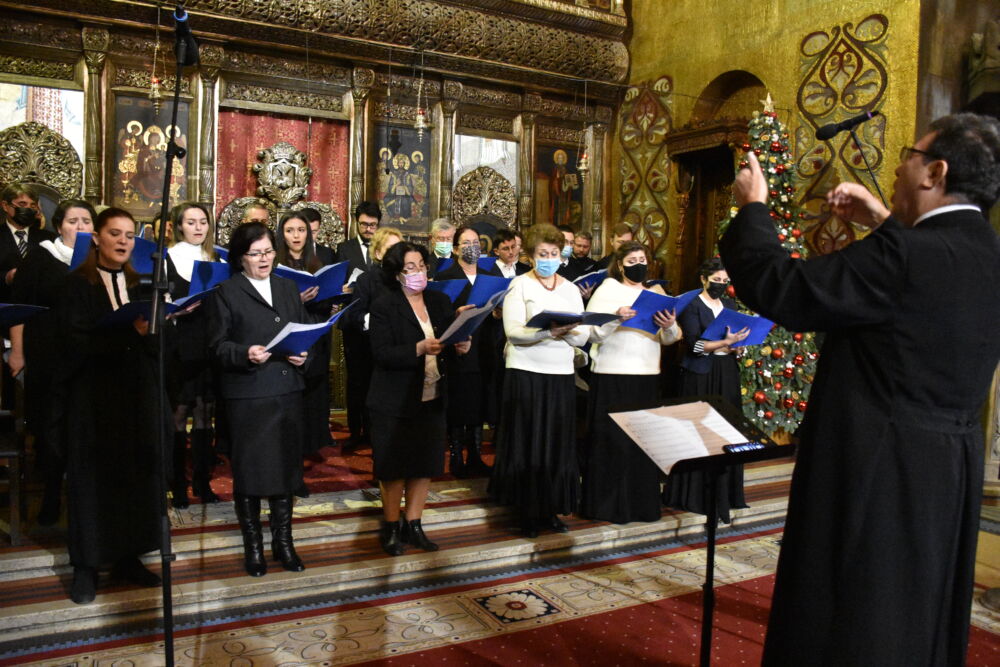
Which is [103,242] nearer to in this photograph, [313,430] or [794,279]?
[313,430]

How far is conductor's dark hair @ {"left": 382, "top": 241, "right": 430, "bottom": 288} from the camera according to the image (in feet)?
13.2

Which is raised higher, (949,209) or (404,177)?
(404,177)

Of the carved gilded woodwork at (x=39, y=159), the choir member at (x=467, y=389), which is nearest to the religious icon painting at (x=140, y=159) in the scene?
Answer: the carved gilded woodwork at (x=39, y=159)

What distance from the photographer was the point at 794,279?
5.99 ft

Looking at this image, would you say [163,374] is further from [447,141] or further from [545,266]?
[447,141]

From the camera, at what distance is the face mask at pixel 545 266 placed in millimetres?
4352

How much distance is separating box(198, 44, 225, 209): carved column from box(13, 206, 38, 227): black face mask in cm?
269

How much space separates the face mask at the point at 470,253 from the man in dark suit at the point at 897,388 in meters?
3.62

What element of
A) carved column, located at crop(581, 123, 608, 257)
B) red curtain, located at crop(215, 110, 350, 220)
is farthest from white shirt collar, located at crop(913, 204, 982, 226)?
carved column, located at crop(581, 123, 608, 257)

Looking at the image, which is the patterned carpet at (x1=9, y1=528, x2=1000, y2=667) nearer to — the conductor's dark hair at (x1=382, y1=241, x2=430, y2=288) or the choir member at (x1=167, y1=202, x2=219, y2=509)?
the choir member at (x1=167, y1=202, x2=219, y2=509)

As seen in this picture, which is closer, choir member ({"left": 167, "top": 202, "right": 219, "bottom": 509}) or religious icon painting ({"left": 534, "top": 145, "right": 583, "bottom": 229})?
choir member ({"left": 167, "top": 202, "right": 219, "bottom": 509})

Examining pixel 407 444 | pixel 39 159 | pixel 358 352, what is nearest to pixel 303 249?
pixel 358 352

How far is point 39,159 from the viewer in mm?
7180

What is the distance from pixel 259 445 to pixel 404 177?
5.78 meters
